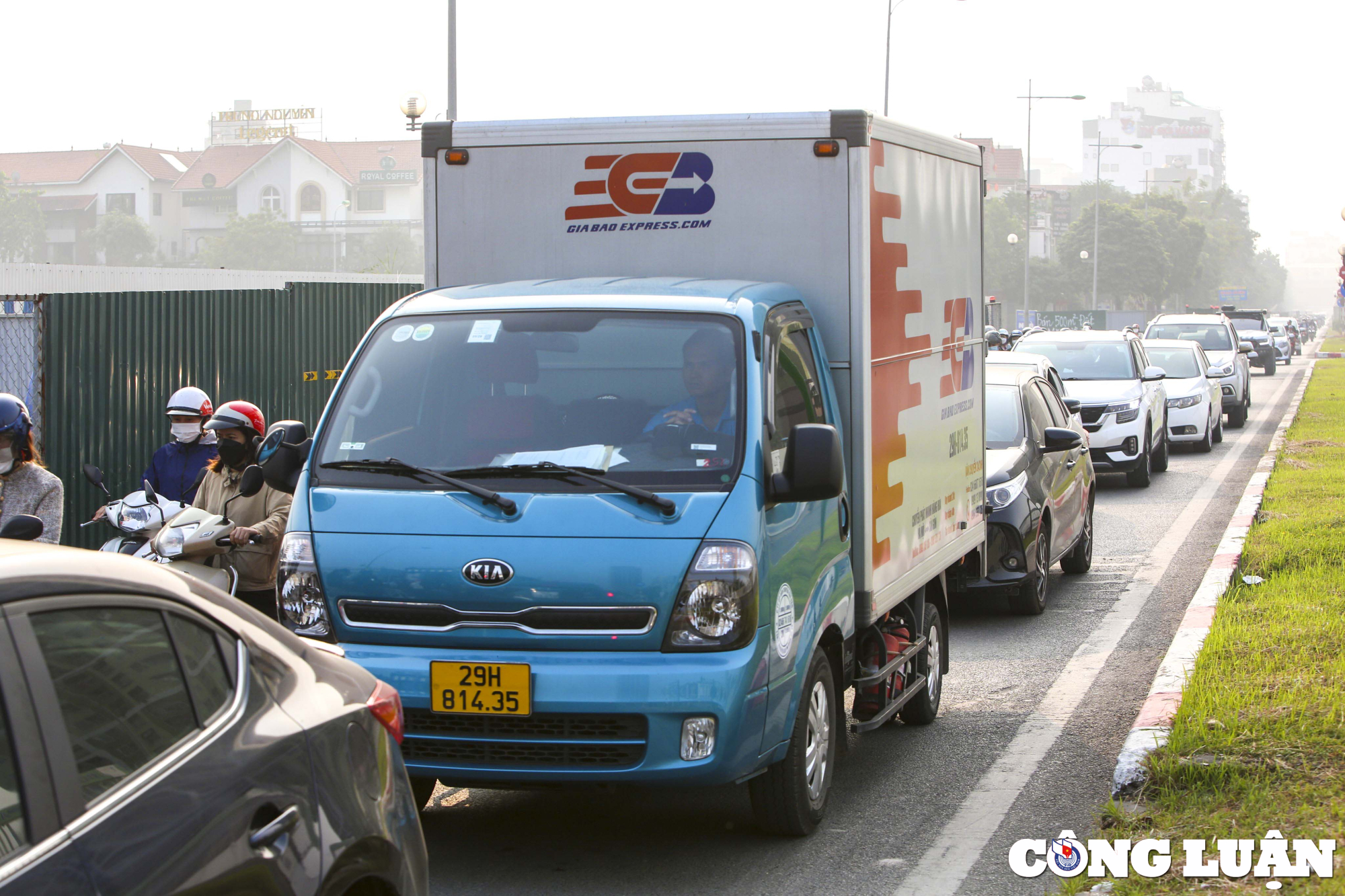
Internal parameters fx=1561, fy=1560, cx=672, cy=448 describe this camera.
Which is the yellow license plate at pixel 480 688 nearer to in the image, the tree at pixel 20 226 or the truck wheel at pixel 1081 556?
the truck wheel at pixel 1081 556

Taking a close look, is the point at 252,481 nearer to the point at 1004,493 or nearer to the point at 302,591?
the point at 302,591

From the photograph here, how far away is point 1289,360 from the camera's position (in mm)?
59594

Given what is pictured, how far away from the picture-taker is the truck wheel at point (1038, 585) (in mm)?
10430

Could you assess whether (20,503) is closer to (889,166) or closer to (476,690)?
(476,690)

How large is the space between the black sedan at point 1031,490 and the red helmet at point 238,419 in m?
4.35

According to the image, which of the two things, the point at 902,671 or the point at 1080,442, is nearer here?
the point at 902,671

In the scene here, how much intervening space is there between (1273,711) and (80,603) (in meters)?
5.19

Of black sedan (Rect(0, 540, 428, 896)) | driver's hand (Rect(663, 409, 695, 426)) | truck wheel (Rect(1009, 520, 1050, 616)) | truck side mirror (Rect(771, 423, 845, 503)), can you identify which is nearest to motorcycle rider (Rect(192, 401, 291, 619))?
driver's hand (Rect(663, 409, 695, 426))

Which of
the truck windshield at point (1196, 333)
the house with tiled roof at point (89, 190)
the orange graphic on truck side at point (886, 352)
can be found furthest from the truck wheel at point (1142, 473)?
the house with tiled roof at point (89, 190)

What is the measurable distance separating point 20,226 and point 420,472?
395ft

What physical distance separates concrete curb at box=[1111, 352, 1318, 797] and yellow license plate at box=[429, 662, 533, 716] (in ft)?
8.15

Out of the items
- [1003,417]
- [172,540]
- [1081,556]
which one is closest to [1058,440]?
[1003,417]

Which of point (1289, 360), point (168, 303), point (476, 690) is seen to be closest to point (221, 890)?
point (476, 690)

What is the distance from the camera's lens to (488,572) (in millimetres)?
4969
